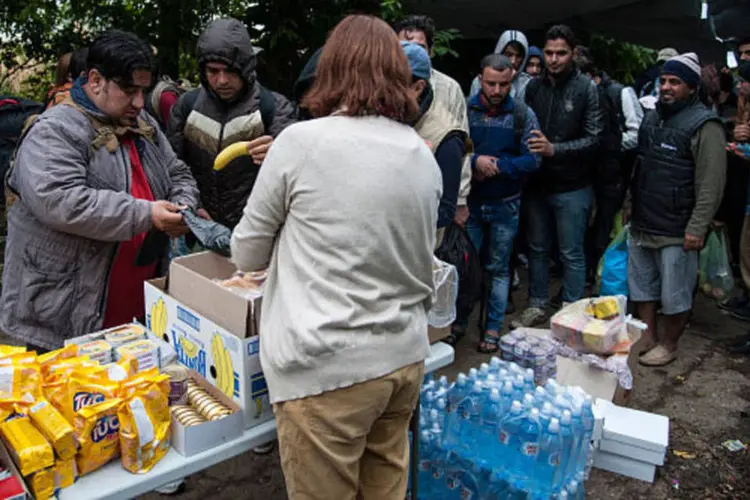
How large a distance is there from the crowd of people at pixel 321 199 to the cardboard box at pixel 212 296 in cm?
14

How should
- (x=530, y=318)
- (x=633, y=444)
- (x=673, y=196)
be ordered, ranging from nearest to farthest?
1. (x=633, y=444)
2. (x=673, y=196)
3. (x=530, y=318)

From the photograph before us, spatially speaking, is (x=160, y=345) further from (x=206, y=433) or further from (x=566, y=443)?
(x=566, y=443)

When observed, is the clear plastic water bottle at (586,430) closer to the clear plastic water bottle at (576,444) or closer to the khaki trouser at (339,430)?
the clear plastic water bottle at (576,444)

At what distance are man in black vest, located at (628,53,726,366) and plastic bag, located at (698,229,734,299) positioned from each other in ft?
3.09

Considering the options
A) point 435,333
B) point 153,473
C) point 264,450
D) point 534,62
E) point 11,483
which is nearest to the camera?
point 11,483

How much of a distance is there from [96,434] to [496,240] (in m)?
3.18

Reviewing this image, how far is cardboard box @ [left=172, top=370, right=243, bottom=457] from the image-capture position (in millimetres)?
1897

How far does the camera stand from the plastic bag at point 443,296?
2.63 metres

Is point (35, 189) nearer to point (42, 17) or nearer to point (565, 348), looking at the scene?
point (565, 348)

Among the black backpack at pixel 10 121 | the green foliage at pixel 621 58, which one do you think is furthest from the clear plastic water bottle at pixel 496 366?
the green foliage at pixel 621 58

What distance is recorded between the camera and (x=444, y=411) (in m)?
2.98

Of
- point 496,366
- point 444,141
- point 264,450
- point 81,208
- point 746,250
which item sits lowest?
point 264,450

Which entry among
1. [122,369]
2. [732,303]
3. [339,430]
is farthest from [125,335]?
[732,303]

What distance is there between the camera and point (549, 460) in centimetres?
275
